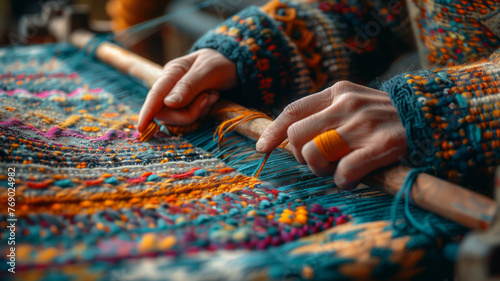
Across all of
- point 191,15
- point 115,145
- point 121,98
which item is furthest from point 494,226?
point 191,15

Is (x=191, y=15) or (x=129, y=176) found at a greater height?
(x=129, y=176)

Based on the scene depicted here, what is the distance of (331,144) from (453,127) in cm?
15

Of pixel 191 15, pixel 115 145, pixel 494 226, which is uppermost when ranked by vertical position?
pixel 494 226

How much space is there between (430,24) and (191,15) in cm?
114

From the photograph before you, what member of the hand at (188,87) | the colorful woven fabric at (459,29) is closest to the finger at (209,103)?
the hand at (188,87)

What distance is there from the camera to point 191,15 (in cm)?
172

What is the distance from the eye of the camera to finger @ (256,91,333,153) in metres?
0.58

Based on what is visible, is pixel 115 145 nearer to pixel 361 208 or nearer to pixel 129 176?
pixel 129 176

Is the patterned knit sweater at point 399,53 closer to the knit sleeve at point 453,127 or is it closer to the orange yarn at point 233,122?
the knit sleeve at point 453,127

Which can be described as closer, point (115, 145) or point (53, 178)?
point (53, 178)

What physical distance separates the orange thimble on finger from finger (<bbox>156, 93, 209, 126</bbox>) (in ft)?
0.96

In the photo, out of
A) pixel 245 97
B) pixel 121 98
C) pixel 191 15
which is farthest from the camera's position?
pixel 191 15

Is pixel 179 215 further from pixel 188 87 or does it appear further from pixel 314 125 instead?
pixel 188 87

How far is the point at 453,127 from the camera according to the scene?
0.49 meters
